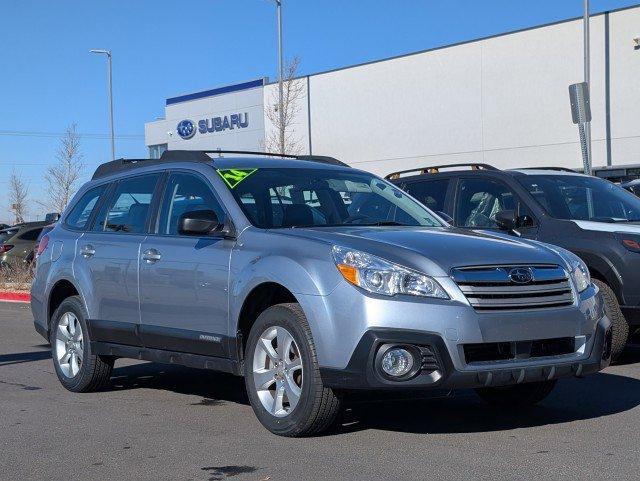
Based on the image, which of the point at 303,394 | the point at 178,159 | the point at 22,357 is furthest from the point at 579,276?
the point at 22,357

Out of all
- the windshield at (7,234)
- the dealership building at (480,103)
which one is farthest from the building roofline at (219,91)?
the windshield at (7,234)

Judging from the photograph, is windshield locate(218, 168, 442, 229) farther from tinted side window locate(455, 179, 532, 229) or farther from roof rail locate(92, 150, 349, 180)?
tinted side window locate(455, 179, 532, 229)

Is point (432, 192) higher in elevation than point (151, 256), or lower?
higher

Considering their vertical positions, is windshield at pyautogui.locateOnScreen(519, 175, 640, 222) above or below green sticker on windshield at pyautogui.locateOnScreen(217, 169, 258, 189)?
below

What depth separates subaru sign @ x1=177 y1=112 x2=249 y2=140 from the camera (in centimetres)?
4472

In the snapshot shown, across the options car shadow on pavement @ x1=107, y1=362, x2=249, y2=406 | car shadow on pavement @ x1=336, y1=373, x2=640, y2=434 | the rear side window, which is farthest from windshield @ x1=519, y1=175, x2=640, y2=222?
the rear side window

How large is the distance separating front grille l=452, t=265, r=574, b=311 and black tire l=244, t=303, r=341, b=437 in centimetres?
95

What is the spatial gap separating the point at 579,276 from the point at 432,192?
4331 millimetres

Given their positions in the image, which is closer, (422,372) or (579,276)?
(422,372)

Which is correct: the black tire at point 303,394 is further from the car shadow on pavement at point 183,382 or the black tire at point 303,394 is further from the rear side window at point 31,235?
the rear side window at point 31,235

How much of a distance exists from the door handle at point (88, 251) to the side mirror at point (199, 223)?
1.53 m

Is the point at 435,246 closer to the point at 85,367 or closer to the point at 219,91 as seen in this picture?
the point at 85,367

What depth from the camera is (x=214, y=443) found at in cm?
598

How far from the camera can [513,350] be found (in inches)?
223
